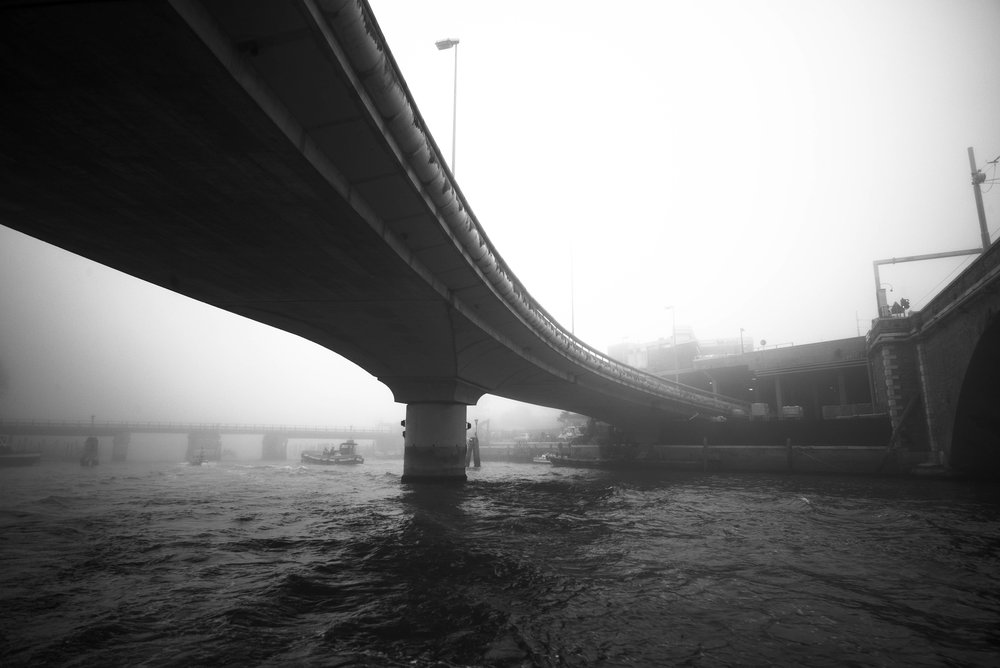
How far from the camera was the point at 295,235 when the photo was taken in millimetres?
14367

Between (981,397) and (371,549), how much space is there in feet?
104

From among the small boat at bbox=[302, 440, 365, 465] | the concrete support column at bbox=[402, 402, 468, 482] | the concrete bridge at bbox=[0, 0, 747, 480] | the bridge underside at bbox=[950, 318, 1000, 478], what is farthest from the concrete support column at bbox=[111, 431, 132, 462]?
the bridge underside at bbox=[950, 318, 1000, 478]

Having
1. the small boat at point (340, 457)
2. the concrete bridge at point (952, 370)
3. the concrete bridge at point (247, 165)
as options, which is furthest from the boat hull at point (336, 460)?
the concrete bridge at point (952, 370)

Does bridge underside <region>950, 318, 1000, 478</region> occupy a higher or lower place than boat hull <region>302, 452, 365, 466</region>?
higher

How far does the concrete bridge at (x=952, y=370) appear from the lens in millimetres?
22672

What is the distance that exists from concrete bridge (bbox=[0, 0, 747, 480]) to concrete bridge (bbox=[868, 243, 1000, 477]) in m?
20.2

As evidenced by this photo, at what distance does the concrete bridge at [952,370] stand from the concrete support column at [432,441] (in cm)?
2636

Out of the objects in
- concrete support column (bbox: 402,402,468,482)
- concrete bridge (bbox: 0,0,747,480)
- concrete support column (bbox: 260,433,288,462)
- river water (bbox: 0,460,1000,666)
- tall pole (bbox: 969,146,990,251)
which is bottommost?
concrete support column (bbox: 260,433,288,462)

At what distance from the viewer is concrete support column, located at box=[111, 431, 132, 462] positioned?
94188 mm

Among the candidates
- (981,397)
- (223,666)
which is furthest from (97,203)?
(981,397)

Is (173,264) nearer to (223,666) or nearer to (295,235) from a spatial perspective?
(295,235)

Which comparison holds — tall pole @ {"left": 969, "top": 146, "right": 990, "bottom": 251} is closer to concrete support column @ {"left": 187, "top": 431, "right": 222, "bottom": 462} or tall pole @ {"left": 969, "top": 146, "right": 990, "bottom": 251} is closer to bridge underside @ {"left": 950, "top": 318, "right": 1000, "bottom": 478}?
bridge underside @ {"left": 950, "top": 318, "right": 1000, "bottom": 478}

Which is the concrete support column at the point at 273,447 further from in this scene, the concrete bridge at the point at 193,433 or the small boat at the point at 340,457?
the small boat at the point at 340,457

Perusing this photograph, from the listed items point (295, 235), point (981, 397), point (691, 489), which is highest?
point (295, 235)
